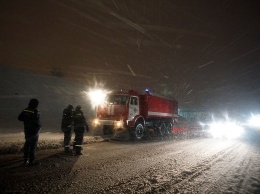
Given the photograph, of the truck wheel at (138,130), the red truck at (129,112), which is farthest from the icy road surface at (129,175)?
the truck wheel at (138,130)

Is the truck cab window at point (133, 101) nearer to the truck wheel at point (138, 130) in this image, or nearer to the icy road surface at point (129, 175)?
the truck wheel at point (138, 130)

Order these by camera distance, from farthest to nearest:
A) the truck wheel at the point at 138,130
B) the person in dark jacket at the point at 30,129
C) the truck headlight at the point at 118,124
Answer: the truck wheel at the point at 138,130, the truck headlight at the point at 118,124, the person in dark jacket at the point at 30,129

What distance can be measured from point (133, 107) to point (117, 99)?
1146 millimetres

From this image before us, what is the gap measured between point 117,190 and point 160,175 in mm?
1613

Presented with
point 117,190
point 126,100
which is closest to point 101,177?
point 117,190

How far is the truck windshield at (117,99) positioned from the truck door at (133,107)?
1.30ft

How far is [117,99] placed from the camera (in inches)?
584

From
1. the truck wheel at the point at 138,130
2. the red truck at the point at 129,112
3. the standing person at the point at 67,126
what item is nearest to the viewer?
the standing person at the point at 67,126

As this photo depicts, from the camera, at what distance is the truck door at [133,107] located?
1454cm

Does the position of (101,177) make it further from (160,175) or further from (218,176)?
(218,176)

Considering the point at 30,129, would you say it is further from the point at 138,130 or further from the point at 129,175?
the point at 138,130

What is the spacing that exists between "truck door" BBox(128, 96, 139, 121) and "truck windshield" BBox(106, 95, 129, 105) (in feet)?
1.30

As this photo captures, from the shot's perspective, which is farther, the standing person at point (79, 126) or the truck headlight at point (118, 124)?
the truck headlight at point (118, 124)

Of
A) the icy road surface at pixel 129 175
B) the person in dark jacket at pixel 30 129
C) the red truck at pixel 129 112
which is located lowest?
the icy road surface at pixel 129 175
